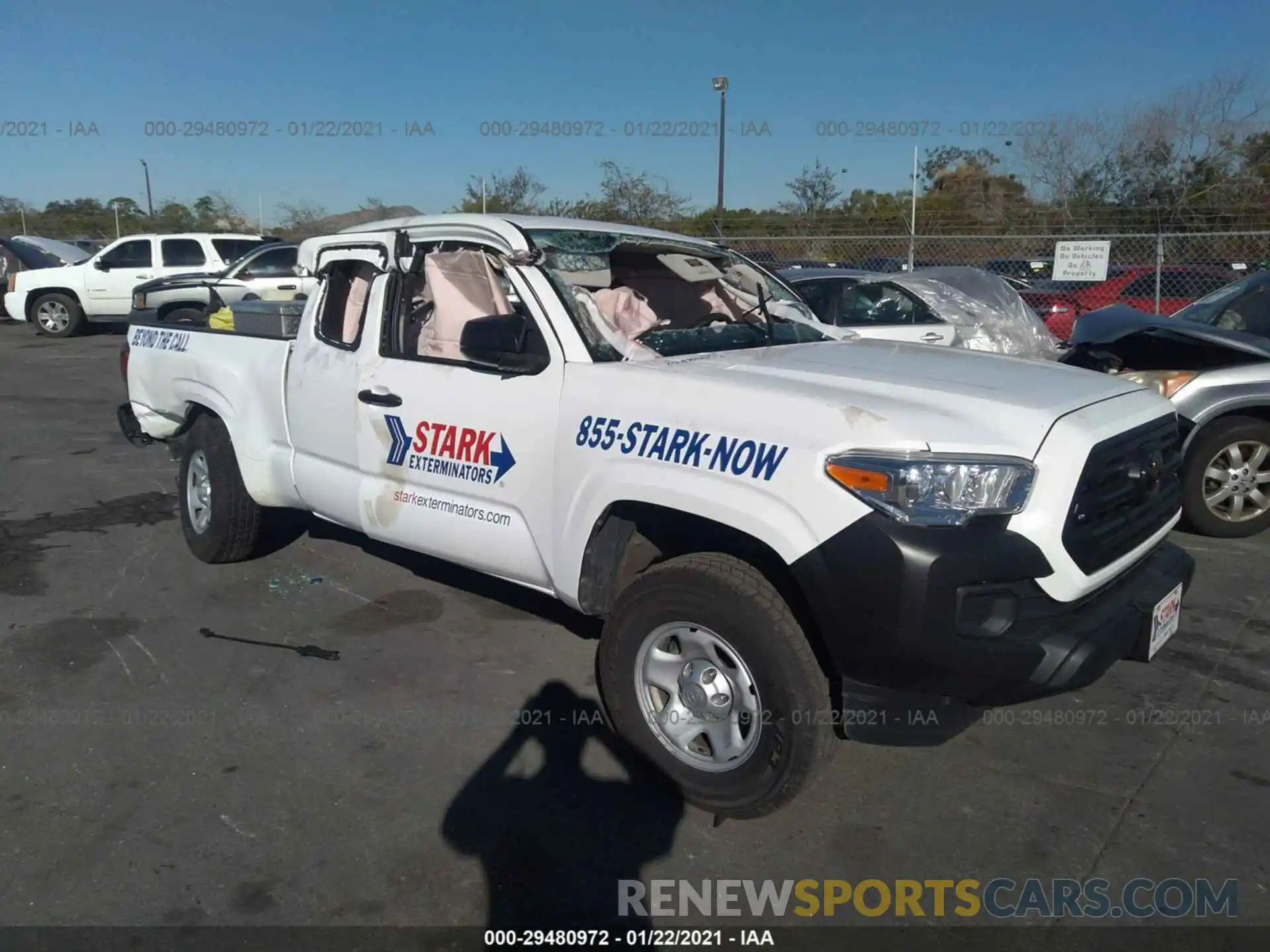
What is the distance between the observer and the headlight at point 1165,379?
6051 mm

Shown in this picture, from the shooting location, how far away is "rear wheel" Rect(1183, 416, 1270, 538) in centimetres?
596

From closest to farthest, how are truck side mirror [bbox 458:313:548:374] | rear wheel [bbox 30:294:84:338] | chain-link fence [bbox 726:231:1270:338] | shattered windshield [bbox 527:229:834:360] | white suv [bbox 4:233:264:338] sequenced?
truck side mirror [bbox 458:313:548:374] < shattered windshield [bbox 527:229:834:360] < chain-link fence [bbox 726:231:1270:338] < white suv [bbox 4:233:264:338] < rear wheel [bbox 30:294:84:338]

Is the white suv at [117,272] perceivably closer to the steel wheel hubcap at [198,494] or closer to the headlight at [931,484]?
the steel wheel hubcap at [198,494]

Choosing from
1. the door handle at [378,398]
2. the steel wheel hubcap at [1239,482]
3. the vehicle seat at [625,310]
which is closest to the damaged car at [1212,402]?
the steel wheel hubcap at [1239,482]

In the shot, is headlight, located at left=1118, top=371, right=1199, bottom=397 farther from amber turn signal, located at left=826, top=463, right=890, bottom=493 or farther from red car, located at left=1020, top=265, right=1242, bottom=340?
red car, located at left=1020, top=265, right=1242, bottom=340

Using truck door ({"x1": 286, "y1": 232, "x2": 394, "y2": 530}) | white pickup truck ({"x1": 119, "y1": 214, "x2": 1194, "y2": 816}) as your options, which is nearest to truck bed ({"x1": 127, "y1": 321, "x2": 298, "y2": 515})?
truck door ({"x1": 286, "y1": 232, "x2": 394, "y2": 530})

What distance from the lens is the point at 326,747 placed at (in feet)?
12.4

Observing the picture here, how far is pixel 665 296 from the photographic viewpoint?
4.65m

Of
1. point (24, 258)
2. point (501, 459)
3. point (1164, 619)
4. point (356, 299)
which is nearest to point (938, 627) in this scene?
point (1164, 619)

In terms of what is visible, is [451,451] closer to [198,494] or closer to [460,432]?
[460,432]

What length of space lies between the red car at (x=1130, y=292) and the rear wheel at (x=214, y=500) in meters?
11.0

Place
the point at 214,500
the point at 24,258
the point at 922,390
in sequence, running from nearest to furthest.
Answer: the point at 922,390
the point at 214,500
the point at 24,258

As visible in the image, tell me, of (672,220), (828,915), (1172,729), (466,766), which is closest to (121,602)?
(466,766)

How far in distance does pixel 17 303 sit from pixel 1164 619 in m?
20.4
